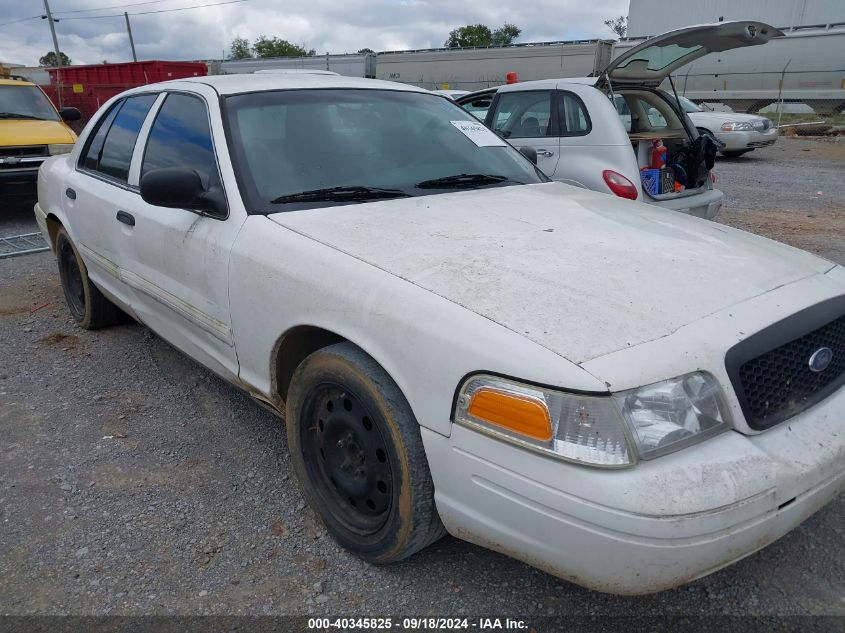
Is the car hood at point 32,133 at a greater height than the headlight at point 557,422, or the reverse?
the headlight at point 557,422

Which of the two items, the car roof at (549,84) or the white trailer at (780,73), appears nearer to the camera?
the car roof at (549,84)

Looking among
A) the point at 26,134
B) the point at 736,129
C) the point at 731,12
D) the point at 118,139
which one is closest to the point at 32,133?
the point at 26,134

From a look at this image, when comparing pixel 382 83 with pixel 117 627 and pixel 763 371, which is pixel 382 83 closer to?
pixel 763 371

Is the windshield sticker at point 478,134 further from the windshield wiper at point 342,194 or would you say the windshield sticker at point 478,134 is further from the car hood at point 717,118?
the car hood at point 717,118

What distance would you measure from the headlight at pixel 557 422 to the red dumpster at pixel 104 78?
1799 cm

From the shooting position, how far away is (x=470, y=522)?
1.95 metres

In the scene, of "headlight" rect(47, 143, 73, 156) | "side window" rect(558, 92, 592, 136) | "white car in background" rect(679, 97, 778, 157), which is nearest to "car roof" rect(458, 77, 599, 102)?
"side window" rect(558, 92, 592, 136)

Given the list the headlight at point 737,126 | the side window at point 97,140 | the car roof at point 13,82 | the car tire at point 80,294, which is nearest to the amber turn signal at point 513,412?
the side window at point 97,140

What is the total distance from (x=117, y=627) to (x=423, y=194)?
6.44 ft

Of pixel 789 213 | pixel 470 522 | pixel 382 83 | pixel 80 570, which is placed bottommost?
pixel 789 213

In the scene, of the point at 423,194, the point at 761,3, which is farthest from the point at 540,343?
the point at 761,3

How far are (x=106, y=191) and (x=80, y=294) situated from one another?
1279 millimetres

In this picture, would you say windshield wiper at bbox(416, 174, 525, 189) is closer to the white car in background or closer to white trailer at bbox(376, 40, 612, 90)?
the white car in background

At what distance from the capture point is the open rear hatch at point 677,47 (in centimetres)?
515
